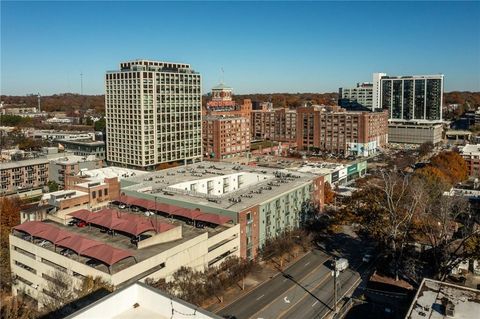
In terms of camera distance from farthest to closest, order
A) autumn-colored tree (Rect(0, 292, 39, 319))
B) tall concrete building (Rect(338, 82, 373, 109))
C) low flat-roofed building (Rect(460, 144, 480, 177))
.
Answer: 1. tall concrete building (Rect(338, 82, 373, 109))
2. low flat-roofed building (Rect(460, 144, 480, 177))
3. autumn-colored tree (Rect(0, 292, 39, 319))

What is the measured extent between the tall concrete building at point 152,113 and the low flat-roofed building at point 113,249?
29.3 meters

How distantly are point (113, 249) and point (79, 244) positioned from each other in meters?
2.30

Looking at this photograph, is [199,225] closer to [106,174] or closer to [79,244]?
[79,244]

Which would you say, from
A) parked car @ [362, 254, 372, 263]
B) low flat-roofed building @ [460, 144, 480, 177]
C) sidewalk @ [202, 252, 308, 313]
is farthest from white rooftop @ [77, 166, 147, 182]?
low flat-roofed building @ [460, 144, 480, 177]

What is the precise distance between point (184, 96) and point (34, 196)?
2284cm

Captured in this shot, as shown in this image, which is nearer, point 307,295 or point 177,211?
point 307,295

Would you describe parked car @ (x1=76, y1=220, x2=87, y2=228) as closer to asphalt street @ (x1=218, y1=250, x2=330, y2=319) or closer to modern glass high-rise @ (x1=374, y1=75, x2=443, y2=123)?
asphalt street @ (x1=218, y1=250, x2=330, y2=319)

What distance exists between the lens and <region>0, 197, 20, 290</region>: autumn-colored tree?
26.0 m

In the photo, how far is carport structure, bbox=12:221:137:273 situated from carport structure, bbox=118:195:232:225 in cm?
642

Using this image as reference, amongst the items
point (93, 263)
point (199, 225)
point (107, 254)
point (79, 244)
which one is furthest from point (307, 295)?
point (79, 244)

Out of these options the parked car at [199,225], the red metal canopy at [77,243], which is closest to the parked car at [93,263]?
the red metal canopy at [77,243]

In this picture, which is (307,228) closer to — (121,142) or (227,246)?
(227,246)

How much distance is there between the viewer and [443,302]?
59.7 ft

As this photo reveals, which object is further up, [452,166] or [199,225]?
[452,166]
